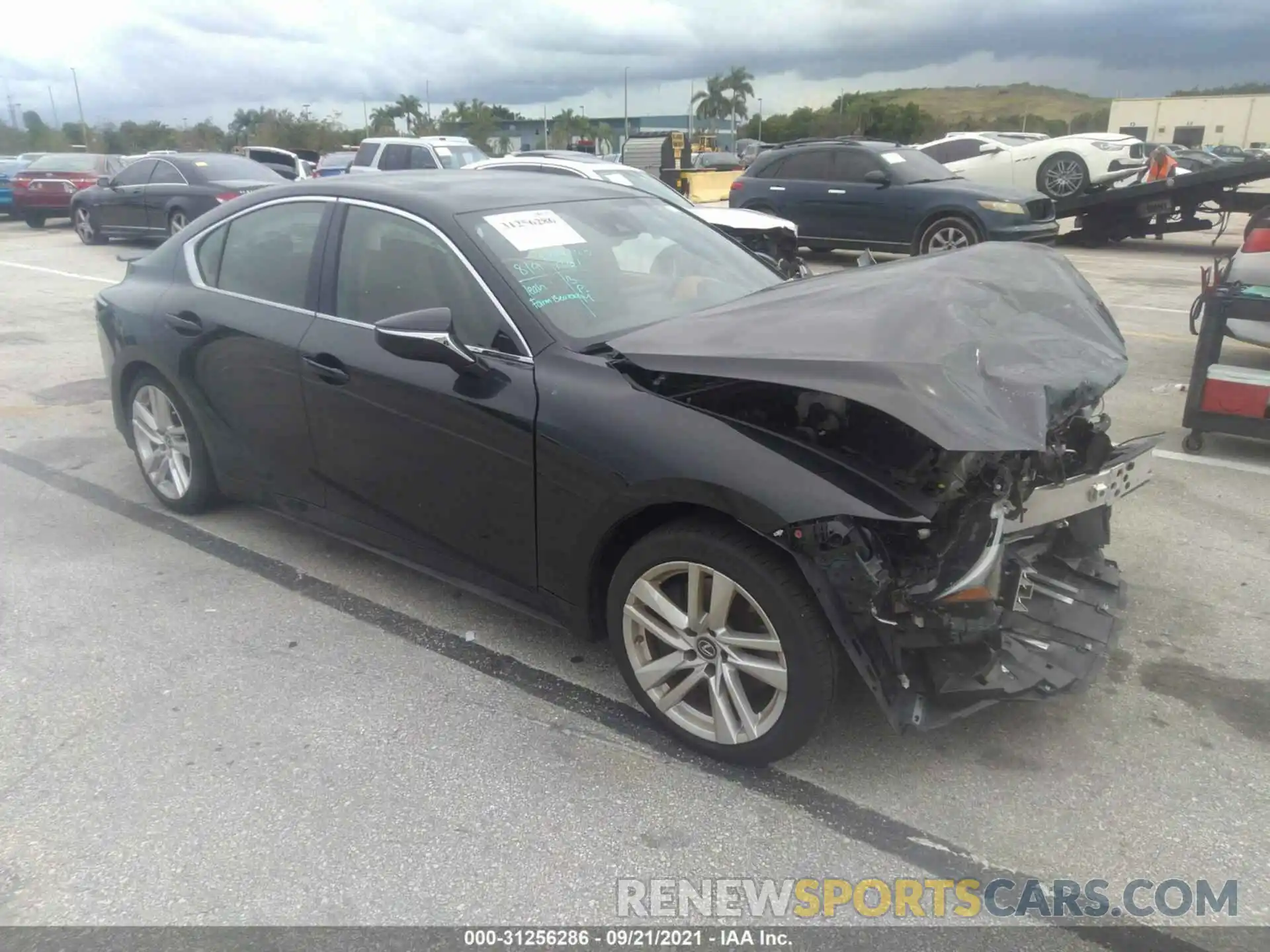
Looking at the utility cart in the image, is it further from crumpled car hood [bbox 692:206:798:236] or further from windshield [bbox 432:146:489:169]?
windshield [bbox 432:146:489:169]

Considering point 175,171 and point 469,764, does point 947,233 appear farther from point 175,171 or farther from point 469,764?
point 175,171

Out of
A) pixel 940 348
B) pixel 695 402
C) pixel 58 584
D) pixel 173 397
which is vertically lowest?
pixel 58 584

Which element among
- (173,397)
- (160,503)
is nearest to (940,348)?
(173,397)

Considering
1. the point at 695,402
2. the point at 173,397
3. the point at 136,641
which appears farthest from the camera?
the point at 173,397

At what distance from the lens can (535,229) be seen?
12.1ft

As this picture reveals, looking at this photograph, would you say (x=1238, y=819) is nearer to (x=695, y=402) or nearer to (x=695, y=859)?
(x=695, y=859)

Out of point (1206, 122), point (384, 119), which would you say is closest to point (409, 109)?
point (384, 119)

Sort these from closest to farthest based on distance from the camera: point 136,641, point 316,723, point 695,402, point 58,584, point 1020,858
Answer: point 1020,858, point 695,402, point 316,723, point 136,641, point 58,584

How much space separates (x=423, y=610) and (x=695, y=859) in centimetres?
182

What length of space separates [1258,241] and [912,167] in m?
7.46

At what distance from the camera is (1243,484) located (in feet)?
17.3

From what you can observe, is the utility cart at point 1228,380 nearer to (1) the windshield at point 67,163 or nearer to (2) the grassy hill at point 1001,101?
(1) the windshield at point 67,163

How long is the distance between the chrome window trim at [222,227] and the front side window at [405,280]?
23 centimetres

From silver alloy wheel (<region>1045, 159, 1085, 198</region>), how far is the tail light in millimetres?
10400
